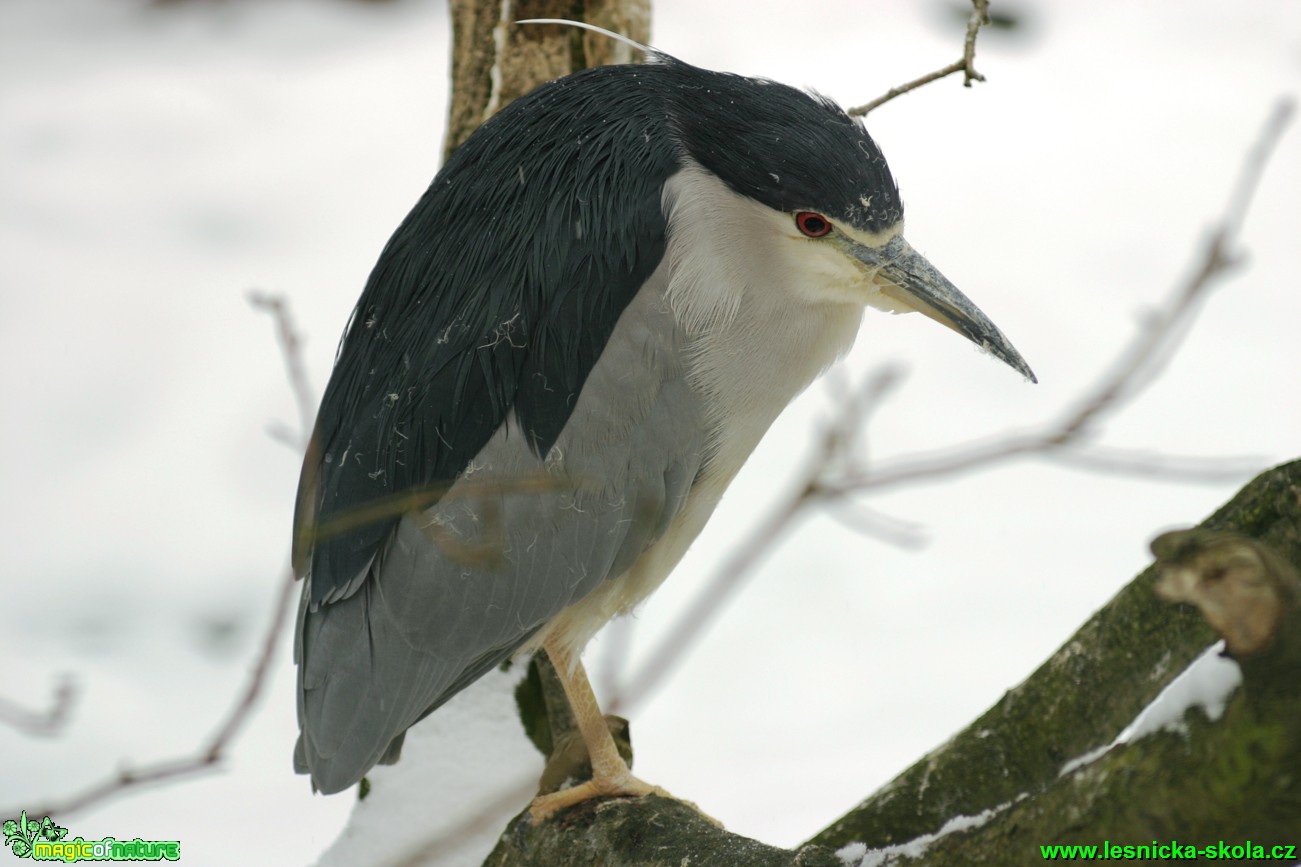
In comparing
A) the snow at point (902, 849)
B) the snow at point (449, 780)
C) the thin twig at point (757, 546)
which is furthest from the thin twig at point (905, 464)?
the snow at point (449, 780)

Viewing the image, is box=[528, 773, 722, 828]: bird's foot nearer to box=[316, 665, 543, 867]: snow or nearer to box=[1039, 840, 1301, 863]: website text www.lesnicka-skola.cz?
box=[316, 665, 543, 867]: snow

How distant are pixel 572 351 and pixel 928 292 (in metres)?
0.62

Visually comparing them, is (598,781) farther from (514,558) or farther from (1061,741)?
(1061,741)

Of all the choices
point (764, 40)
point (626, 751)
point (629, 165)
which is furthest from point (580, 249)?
point (764, 40)

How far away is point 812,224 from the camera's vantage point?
2.19m

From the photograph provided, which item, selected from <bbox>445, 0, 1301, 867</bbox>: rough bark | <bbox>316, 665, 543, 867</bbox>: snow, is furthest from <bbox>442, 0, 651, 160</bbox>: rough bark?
<bbox>316, 665, 543, 867</bbox>: snow

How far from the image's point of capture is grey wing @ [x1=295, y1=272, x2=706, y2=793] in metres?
2.19

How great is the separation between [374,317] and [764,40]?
6.12 metres

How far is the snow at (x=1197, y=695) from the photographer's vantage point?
3.53 feet

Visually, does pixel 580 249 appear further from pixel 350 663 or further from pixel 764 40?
pixel 764 40

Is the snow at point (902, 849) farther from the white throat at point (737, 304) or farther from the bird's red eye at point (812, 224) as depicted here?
the bird's red eye at point (812, 224)

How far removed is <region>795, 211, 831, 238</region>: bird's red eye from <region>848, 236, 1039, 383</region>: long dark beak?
2.1 inches

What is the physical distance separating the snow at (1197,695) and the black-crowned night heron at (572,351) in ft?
3.69

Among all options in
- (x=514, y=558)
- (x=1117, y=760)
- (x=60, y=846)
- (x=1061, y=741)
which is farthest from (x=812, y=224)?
(x=60, y=846)
